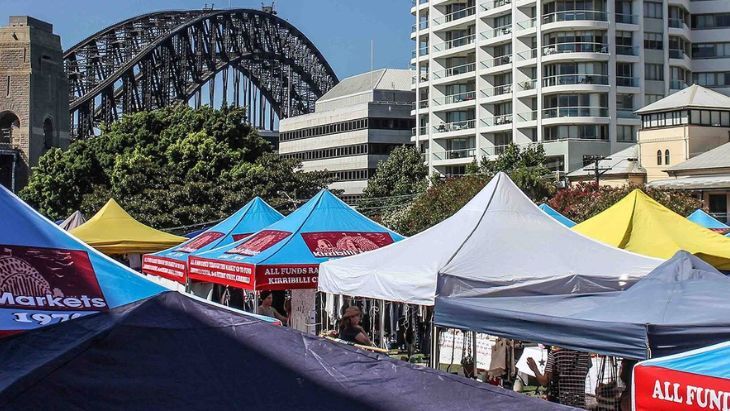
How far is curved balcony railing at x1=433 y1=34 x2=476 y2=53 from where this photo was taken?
71.8 metres

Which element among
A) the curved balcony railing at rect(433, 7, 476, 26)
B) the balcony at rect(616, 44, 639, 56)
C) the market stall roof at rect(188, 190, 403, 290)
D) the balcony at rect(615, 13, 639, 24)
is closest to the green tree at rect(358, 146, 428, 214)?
the curved balcony railing at rect(433, 7, 476, 26)

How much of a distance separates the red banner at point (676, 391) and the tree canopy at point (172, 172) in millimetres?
39205

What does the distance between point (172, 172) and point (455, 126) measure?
94.5 ft

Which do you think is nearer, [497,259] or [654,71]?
[497,259]

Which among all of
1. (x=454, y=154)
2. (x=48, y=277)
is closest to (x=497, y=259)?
(x=48, y=277)

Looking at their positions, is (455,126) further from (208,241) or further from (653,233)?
(653,233)

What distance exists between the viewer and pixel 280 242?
16438 millimetres

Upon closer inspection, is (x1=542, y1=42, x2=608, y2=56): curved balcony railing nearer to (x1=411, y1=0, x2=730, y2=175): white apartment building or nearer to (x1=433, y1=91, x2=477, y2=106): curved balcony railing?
(x1=411, y1=0, x2=730, y2=175): white apartment building

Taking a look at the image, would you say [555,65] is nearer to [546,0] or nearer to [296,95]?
[546,0]

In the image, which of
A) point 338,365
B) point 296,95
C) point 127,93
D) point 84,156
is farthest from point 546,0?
point 296,95

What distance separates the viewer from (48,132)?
7775 centimetres

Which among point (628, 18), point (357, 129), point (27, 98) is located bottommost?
point (357, 129)

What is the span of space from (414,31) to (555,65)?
54.2 ft

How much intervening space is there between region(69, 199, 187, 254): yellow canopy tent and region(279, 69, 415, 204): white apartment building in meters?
52.8
